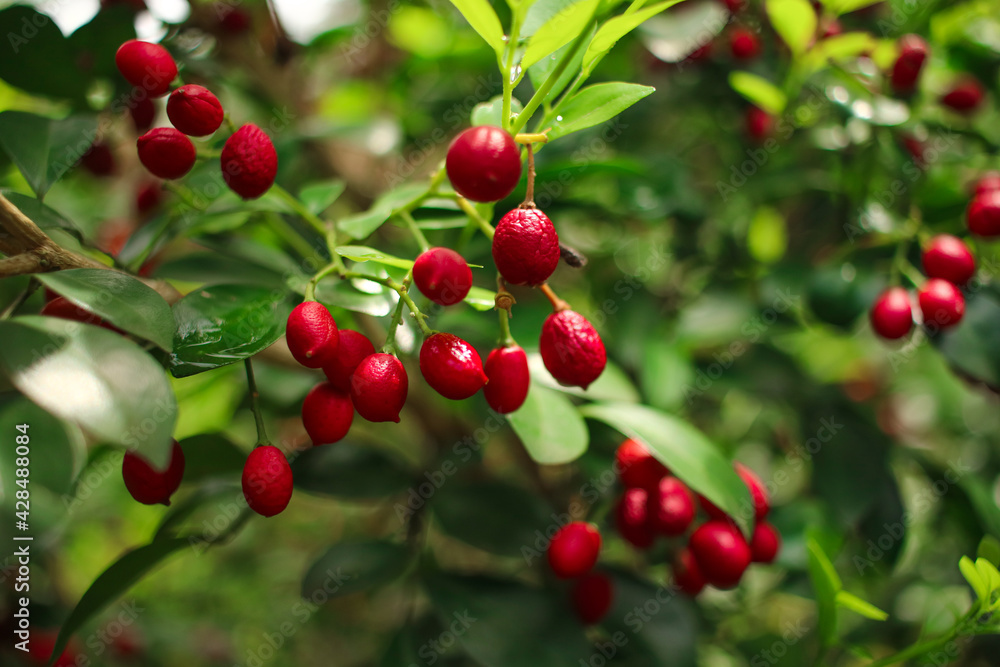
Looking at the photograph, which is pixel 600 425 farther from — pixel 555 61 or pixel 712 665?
pixel 712 665

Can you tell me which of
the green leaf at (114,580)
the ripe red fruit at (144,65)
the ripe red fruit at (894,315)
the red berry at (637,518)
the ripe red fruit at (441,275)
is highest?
the ripe red fruit at (144,65)

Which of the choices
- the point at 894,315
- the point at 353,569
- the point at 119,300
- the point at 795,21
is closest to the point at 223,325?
the point at 119,300

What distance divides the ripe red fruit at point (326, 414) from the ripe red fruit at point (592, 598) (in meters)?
0.40

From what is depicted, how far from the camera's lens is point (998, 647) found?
89 centimetres

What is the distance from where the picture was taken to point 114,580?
2.04 ft

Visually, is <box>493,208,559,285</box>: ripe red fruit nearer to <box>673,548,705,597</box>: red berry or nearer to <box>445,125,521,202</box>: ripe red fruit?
<box>445,125,521,202</box>: ripe red fruit

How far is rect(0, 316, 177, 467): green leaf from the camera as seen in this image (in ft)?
1.11

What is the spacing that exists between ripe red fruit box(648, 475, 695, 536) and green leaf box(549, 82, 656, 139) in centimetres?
38

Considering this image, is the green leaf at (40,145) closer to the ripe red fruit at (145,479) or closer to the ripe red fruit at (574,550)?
the ripe red fruit at (145,479)

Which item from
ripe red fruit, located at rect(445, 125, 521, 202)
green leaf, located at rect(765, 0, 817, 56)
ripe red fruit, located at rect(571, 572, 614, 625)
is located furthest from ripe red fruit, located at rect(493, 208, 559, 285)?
green leaf, located at rect(765, 0, 817, 56)

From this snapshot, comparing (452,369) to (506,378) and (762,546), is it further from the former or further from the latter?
(762,546)

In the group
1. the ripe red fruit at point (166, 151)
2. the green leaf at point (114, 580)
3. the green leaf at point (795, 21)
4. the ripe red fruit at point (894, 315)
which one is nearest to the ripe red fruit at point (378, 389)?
the ripe red fruit at point (166, 151)

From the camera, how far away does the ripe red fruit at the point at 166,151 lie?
50cm

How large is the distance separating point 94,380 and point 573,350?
322 mm
